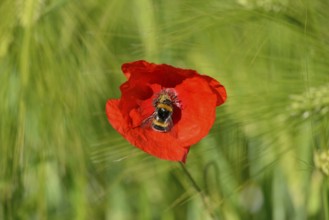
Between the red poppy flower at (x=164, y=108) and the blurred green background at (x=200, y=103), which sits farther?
the blurred green background at (x=200, y=103)

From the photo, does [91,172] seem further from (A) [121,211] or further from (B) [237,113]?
(B) [237,113]

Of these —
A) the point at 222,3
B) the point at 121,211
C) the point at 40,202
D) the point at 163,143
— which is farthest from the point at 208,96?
the point at 121,211

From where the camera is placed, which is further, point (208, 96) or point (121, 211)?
point (121, 211)

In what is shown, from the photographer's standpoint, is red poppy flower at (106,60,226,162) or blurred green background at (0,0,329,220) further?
blurred green background at (0,0,329,220)
